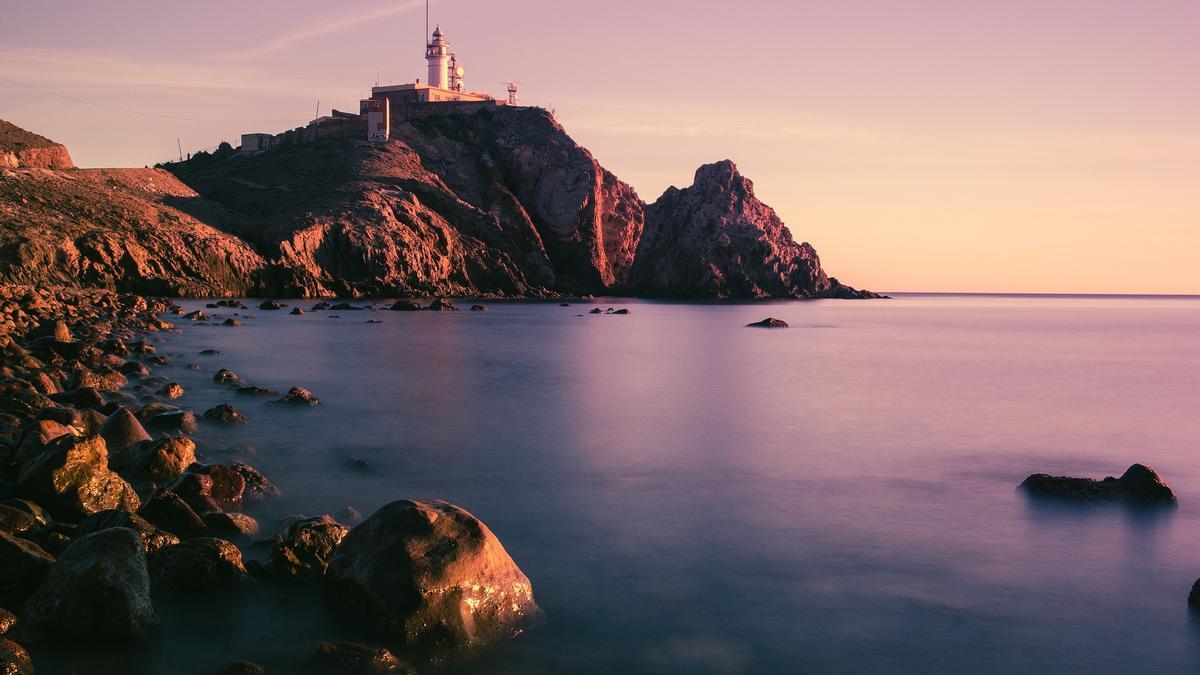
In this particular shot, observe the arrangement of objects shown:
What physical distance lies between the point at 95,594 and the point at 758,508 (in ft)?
30.1

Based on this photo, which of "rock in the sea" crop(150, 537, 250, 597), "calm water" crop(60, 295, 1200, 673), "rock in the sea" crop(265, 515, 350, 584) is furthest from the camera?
"rock in the sea" crop(265, 515, 350, 584)

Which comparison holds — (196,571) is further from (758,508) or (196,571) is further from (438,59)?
(438,59)

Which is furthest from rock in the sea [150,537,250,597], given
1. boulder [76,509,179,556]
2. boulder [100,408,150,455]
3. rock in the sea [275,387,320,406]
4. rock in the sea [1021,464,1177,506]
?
rock in the sea [275,387,320,406]

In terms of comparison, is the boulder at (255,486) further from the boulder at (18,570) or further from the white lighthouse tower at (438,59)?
the white lighthouse tower at (438,59)

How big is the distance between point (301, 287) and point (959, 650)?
101299 millimetres

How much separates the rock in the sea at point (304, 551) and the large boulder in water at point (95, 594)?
143 centimetres

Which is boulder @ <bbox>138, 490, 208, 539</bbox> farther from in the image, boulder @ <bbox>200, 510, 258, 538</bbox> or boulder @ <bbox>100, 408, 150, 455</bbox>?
boulder @ <bbox>100, 408, 150, 455</bbox>

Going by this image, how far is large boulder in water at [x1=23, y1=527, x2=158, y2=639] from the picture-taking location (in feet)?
23.7

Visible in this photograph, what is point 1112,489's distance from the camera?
46.5 feet

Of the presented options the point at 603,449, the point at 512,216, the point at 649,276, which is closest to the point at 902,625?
the point at 603,449

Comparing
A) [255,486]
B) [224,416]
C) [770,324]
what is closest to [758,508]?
[255,486]

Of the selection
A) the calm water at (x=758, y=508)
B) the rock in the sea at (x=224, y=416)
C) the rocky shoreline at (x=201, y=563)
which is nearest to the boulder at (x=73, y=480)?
the rocky shoreline at (x=201, y=563)

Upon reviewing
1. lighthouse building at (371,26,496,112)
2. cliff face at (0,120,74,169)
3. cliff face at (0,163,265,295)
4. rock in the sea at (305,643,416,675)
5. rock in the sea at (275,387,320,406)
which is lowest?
rock in the sea at (305,643,416,675)

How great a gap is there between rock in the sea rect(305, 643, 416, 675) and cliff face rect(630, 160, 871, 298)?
5793 inches
